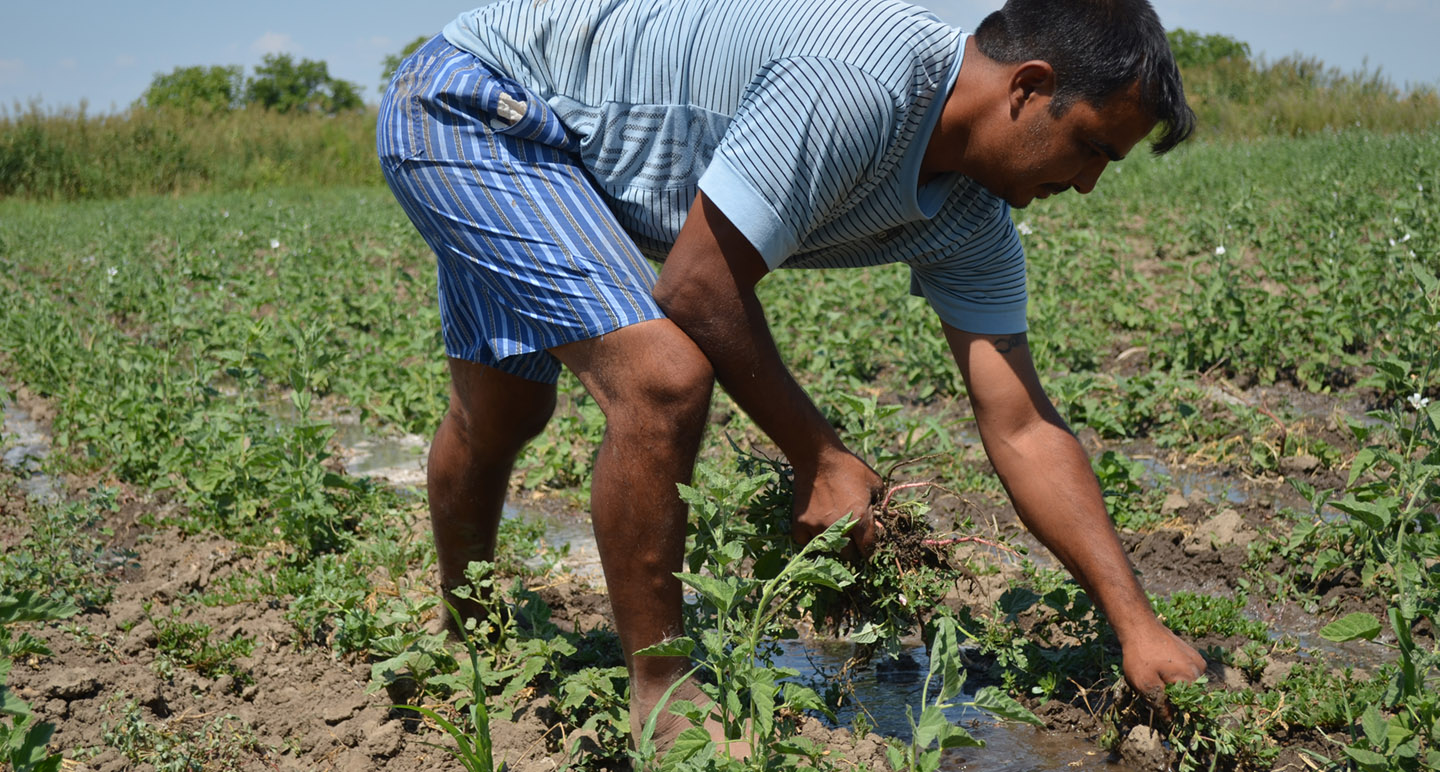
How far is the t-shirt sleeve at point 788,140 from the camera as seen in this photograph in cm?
192

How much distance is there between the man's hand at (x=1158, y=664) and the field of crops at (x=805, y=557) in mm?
51

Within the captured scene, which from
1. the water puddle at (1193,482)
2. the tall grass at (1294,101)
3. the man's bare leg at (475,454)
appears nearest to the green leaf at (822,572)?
the man's bare leg at (475,454)

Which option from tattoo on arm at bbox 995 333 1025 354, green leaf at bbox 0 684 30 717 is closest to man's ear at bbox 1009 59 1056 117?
tattoo on arm at bbox 995 333 1025 354

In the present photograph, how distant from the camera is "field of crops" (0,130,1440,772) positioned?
90.7 inches

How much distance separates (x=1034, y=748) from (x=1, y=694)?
1.96m

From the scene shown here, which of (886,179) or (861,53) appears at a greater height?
(861,53)

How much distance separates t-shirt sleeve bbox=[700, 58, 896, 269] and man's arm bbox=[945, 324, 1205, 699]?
0.75m

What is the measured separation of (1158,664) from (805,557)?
2.35 ft

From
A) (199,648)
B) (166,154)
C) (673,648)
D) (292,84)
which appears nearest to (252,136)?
(166,154)

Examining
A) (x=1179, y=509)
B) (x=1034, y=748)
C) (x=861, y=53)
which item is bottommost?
(x=1034, y=748)

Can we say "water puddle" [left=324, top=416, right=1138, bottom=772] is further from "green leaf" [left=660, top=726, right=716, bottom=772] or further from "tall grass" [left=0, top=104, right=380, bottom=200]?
"tall grass" [left=0, top=104, right=380, bottom=200]

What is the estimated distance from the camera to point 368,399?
18.4 feet

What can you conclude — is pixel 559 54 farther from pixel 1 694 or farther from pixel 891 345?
pixel 891 345

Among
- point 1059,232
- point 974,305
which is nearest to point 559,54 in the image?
point 974,305
